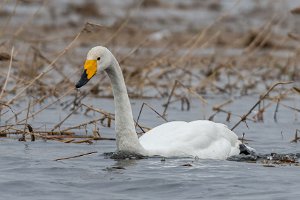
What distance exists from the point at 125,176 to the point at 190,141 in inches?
40.0

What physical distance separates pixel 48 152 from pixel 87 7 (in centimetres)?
2042

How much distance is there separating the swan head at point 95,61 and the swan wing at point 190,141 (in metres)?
0.86

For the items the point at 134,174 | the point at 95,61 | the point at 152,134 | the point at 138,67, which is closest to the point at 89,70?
the point at 95,61

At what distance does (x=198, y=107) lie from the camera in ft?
43.3

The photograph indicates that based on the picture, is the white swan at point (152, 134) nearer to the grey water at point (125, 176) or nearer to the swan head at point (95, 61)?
the swan head at point (95, 61)

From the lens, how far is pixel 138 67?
13641 millimetres

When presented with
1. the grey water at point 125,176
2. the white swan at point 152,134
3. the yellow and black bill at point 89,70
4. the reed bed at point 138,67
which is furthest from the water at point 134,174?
the yellow and black bill at point 89,70

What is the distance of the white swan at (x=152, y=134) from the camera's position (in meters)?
8.23

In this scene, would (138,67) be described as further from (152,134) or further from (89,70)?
(89,70)

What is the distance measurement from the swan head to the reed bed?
29 cm

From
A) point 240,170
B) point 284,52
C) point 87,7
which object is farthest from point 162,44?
point 240,170

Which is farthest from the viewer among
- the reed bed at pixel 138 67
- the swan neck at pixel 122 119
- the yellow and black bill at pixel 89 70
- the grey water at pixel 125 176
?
the reed bed at pixel 138 67

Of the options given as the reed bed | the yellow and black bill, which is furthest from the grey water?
the yellow and black bill

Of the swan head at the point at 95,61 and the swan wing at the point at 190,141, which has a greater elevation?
the swan head at the point at 95,61
